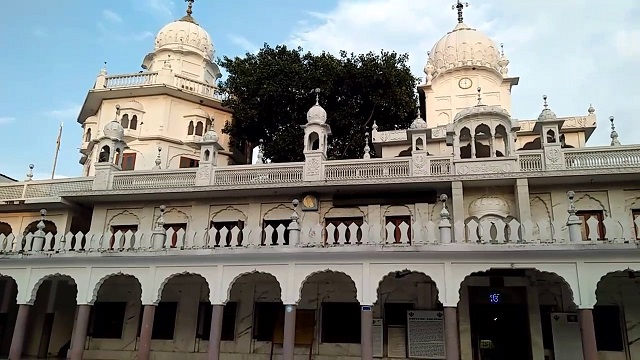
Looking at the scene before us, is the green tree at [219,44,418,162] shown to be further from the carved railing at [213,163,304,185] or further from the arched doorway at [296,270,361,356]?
the arched doorway at [296,270,361,356]

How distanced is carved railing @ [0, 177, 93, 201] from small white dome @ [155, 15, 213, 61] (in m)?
10.3

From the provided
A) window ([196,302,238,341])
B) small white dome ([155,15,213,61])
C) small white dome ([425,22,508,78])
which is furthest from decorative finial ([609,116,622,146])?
small white dome ([155,15,213,61])

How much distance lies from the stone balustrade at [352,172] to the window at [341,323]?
13.5 feet

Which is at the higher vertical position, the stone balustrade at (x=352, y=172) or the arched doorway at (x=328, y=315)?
the stone balustrade at (x=352, y=172)

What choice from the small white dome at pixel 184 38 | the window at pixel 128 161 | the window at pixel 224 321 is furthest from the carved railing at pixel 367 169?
the small white dome at pixel 184 38

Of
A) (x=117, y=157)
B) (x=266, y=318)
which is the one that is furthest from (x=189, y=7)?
(x=266, y=318)

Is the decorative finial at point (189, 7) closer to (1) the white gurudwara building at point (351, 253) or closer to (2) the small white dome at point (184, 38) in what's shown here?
(2) the small white dome at point (184, 38)

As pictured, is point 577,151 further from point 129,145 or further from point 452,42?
point 129,145

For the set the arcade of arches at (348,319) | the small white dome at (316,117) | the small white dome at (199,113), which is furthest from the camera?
the small white dome at (199,113)

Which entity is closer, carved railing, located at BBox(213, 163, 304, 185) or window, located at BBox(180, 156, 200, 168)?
carved railing, located at BBox(213, 163, 304, 185)

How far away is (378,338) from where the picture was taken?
54.9 ft

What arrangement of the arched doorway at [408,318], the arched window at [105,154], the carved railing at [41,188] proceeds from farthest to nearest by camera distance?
the arched window at [105,154] < the carved railing at [41,188] < the arched doorway at [408,318]

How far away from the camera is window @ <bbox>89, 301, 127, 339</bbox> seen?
63.6 ft

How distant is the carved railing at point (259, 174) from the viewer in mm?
18750
